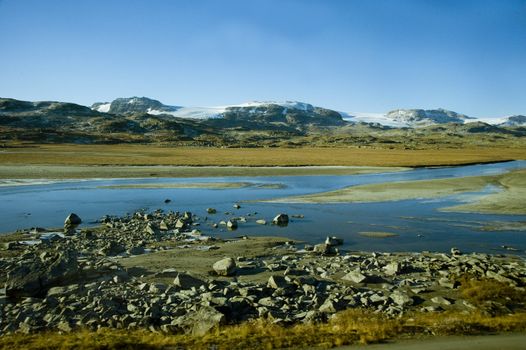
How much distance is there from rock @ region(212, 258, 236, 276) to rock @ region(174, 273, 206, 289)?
1.51 meters

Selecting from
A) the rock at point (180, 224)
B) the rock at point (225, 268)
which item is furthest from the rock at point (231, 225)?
the rock at point (225, 268)

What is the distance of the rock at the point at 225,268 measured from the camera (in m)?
19.1

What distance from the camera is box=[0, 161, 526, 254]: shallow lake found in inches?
1043

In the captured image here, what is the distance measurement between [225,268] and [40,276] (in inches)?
293

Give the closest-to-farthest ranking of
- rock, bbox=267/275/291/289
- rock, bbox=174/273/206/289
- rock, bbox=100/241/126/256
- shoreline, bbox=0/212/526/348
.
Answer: shoreline, bbox=0/212/526/348, rock, bbox=267/275/291/289, rock, bbox=174/273/206/289, rock, bbox=100/241/126/256

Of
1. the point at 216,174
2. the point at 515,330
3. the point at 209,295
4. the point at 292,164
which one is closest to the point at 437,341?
the point at 515,330

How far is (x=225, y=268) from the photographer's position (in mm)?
19156

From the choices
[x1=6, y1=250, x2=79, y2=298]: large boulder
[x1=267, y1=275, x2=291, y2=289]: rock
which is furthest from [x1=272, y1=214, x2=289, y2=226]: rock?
[x1=6, y1=250, x2=79, y2=298]: large boulder

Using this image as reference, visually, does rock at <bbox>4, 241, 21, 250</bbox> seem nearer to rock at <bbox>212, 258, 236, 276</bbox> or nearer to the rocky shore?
the rocky shore

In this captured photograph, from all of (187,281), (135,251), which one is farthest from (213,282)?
(135,251)

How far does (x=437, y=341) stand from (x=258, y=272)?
922 centimetres


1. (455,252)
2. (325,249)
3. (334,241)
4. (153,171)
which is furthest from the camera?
(153,171)

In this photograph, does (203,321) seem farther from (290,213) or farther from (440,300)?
(290,213)

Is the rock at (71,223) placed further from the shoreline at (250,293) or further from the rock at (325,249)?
the rock at (325,249)
